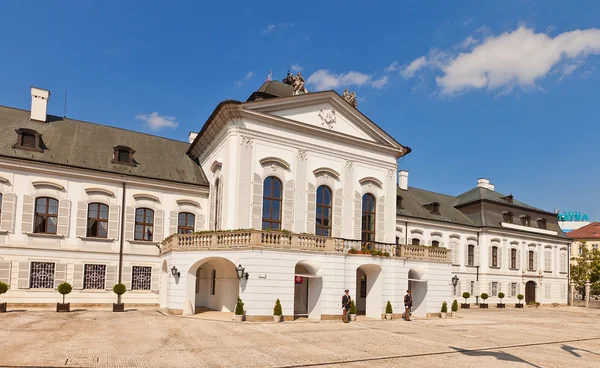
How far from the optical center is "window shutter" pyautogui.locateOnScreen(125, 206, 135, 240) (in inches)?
1186

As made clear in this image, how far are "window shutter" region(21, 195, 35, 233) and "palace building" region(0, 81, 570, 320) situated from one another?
6 cm

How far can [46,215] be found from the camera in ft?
92.0

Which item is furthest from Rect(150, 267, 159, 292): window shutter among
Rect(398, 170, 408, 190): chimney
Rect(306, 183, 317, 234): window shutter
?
Rect(398, 170, 408, 190): chimney

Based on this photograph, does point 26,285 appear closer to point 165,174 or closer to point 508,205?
point 165,174

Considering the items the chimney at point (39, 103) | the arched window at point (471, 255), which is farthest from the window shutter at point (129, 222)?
the arched window at point (471, 255)

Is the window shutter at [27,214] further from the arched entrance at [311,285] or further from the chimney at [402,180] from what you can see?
the chimney at [402,180]

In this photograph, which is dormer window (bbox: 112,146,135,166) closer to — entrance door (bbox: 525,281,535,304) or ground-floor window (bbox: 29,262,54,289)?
ground-floor window (bbox: 29,262,54,289)

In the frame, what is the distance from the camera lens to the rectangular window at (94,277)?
1129 inches

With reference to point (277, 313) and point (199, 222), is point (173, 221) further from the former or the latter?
point (277, 313)

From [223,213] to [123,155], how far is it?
8974 mm

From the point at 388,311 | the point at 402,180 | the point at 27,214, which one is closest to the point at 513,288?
the point at 402,180

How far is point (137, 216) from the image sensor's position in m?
30.8

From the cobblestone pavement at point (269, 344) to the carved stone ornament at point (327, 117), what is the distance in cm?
1256

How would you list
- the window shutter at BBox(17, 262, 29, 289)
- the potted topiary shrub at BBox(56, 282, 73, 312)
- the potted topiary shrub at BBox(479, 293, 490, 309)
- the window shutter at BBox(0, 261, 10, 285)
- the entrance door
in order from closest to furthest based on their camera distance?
the potted topiary shrub at BBox(56, 282, 73, 312), the window shutter at BBox(0, 261, 10, 285), the window shutter at BBox(17, 262, 29, 289), the potted topiary shrub at BBox(479, 293, 490, 309), the entrance door
